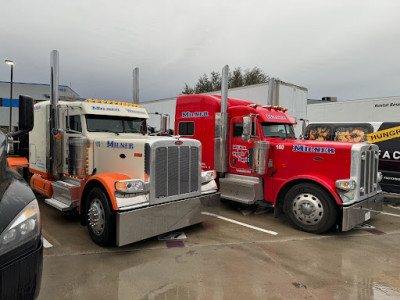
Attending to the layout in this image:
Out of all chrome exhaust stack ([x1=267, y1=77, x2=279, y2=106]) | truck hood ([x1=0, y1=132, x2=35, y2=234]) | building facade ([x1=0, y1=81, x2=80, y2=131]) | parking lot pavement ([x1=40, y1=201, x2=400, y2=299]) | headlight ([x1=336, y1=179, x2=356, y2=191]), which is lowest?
parking lot pavement ([x1=40, y1=201, x2=400, y2=299])

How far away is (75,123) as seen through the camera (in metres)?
5.48

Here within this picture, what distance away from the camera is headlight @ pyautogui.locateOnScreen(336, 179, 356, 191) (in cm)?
486

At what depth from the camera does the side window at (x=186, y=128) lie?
24.3 ft

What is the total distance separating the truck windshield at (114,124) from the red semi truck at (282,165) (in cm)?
175

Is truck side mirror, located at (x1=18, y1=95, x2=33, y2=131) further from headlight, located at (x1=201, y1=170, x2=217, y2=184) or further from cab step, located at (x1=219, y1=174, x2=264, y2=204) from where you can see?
cab step, located at (x1=219, y1=174, x2=264, y2=204)

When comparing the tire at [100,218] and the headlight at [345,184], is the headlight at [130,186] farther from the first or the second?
the headlight at [345,184]

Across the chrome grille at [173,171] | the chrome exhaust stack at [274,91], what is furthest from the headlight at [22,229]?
the chrome exhaust stack at [274,91]

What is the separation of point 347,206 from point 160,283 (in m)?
3.38

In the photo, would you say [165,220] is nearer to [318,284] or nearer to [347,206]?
[318,284]

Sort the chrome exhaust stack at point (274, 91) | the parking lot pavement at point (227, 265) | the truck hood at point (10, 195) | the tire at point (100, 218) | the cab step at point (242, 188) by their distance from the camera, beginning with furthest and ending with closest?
the chrome exhaust stack at point (274, 91)
the cab step at point (242, 188)
the tire at point (100, 218)
the parking lot pavement at point (227, 265)
the truck hood at point (10, 195)

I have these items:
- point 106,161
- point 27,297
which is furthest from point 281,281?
point 106,161

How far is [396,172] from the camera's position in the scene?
23.3 feet

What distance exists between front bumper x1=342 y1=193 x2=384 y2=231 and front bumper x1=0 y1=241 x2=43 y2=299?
4.54 metres

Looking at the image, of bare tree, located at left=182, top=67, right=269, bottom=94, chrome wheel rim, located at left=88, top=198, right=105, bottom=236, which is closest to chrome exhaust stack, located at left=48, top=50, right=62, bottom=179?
chrome wheel rim, located at left=88, top=198, right=105, bottom=236
